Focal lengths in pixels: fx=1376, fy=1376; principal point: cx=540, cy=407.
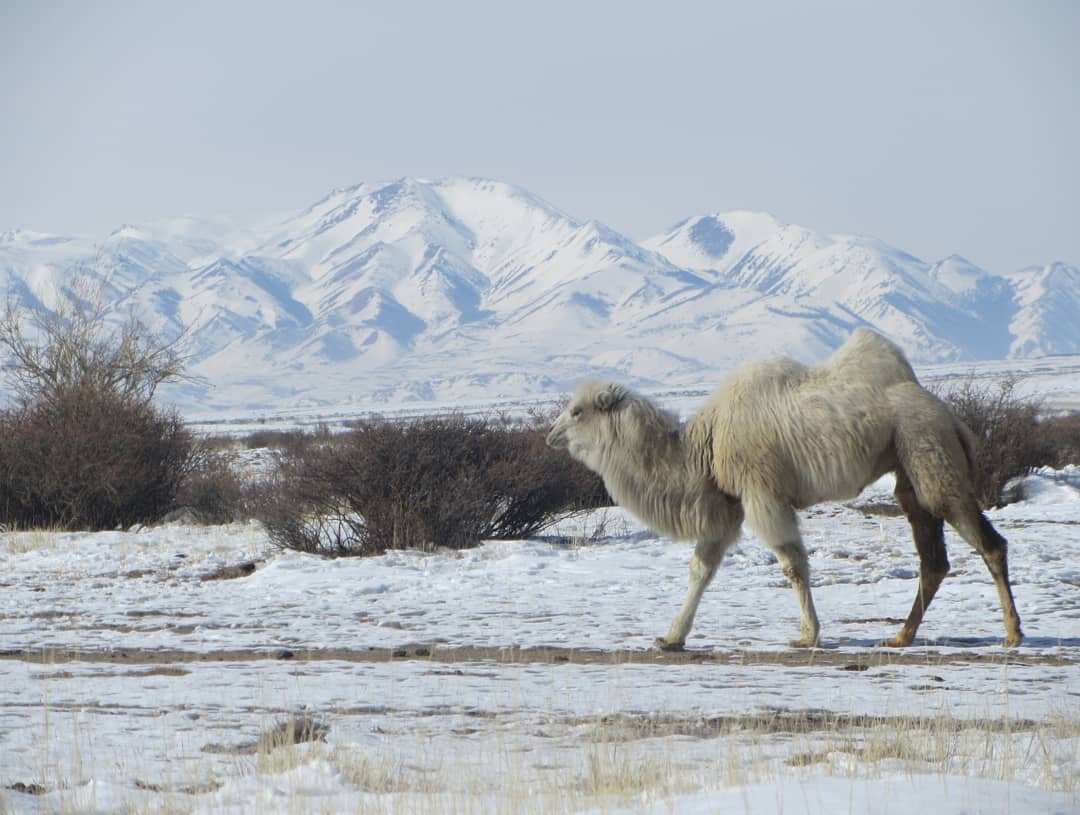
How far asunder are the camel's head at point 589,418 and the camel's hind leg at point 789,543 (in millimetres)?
1208

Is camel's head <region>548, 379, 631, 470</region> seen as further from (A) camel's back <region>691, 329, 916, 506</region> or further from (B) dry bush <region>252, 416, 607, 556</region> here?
(B) dry bush <region>252, 416, 607, 556</region>

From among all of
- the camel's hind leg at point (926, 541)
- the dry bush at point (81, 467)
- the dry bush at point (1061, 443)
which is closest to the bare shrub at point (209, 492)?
the dry bush at point (81, 467)

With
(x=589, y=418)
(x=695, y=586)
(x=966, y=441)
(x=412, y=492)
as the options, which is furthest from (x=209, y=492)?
(x=966, y=441)

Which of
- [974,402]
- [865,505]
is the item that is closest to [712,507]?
[865,505]

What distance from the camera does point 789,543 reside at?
362 inches

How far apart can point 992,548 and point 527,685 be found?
11.1ft

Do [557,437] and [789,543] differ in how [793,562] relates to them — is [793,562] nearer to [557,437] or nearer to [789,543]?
[789,543]

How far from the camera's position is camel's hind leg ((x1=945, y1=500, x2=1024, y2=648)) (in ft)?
29.1

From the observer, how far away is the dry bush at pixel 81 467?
18.3m

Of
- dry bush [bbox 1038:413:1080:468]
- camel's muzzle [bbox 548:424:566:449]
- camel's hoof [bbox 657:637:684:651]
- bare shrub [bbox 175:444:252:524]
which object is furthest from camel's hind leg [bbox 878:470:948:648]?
dry bush [bbox 1038:413:1080:468]

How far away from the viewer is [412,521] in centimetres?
1484

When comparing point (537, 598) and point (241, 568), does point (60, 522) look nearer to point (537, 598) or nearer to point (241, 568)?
point (241, 568)

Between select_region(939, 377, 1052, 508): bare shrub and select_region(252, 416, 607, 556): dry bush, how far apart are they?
616cm

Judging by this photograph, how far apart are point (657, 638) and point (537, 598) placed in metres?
2.32
